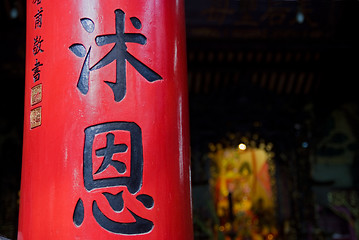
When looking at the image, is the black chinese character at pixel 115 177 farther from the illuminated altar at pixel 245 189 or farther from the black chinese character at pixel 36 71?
the illuminated altar at pixel 245 189

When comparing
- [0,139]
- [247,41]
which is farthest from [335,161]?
[0,139]

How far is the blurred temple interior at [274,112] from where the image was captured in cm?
623

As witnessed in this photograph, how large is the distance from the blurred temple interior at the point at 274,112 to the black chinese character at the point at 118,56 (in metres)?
4.22

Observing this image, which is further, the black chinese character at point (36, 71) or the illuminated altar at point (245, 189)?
the illuminated altar at point (245, 189)

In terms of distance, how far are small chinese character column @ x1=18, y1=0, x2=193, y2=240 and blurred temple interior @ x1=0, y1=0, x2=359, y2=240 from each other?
4194 millimetres

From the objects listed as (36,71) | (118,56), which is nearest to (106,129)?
(118,56)

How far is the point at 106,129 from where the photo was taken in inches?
69.6

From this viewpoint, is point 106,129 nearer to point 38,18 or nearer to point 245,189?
point 38,18

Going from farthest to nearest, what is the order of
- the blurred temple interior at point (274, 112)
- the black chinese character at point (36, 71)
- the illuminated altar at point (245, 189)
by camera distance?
the illuminated altar at point (245, 189), the blurred temple interior at point (274, 112), the black chinese character at point (36, 71)

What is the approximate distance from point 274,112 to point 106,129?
19.0 feet

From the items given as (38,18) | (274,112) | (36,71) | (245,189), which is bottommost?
(245,189)

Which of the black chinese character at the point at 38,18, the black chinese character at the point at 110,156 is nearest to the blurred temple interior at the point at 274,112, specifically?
the black chinese character at the point at 38,18

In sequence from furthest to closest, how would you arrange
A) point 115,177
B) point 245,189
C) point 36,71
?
point 245,189, point 36,71, point 115,177

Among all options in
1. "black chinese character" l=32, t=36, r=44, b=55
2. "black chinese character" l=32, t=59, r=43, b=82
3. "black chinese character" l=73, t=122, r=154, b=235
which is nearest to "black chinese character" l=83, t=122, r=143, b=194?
"black chinese character" l=73, t=122, r=154, b=235
